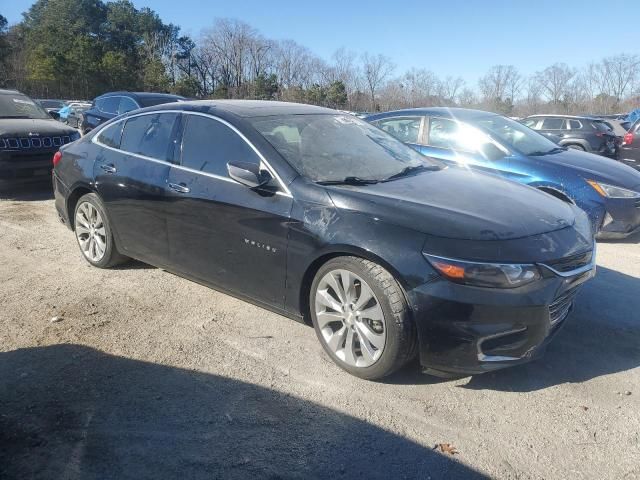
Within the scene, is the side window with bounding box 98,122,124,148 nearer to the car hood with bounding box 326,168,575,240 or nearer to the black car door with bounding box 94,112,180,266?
the black car door with bounding box 94,112,180,266

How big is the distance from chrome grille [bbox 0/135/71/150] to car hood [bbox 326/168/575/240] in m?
6.54

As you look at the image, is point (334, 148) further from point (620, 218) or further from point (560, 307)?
point (620, 218)

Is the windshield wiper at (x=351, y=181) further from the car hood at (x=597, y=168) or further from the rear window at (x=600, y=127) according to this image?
the rear window at (x=600, y=127)

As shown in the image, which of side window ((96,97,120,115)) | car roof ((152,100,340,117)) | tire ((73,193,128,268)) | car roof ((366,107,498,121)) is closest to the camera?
car roof ((152,100,340,117))

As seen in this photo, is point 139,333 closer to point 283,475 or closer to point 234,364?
point 234,364

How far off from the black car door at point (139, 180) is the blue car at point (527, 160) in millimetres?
2946

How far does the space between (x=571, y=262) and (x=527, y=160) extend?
3435 millimetres

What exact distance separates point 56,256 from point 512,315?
4.53 m

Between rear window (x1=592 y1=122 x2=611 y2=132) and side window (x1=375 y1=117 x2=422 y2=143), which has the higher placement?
rear window (x1=592 y1=122 x2=611 y2=132)

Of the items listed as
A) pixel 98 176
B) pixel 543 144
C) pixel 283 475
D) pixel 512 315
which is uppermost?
pixel 543 144

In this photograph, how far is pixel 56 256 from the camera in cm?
534

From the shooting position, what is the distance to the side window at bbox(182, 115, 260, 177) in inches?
147

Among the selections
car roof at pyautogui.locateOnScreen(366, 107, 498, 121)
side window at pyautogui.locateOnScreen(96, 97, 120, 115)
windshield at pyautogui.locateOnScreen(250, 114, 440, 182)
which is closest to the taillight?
car roof at pyautogui.locateOnScreen(366, 107, 498, 121)

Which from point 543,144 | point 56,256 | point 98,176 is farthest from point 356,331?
point 543,144
